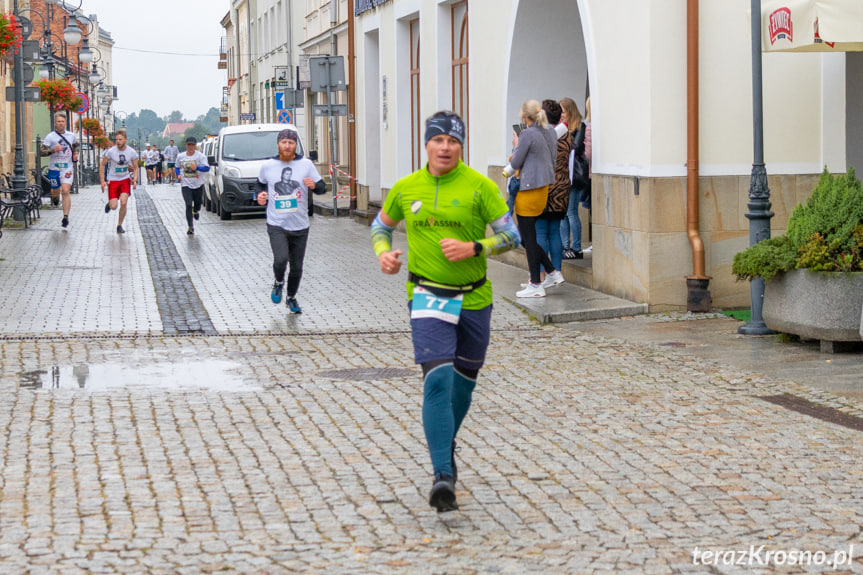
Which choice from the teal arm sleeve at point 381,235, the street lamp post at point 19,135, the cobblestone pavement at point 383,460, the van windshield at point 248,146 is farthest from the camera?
the van windshield at point 248,146

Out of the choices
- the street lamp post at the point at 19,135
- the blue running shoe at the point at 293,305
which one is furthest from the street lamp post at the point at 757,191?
the street lamp post at the point at 19,135

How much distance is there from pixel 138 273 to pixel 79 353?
5.88 m

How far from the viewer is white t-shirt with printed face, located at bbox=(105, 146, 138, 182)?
21562 millimetres

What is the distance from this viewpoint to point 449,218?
5746 millimetres

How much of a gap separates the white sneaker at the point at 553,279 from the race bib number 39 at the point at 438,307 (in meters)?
7.82

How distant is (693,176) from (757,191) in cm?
144

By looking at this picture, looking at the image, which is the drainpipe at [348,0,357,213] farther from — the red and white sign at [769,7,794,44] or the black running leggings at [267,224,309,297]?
the red and white sign at [769,7,794,44]

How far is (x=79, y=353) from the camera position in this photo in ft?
33.2

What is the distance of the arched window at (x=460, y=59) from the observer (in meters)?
19.7

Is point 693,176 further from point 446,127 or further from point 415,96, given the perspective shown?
point 415,96

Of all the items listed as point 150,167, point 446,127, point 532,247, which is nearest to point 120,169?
point 532,247

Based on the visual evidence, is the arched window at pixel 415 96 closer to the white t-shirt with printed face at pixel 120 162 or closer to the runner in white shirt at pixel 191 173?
the runner in white shirt at pixel 191 173

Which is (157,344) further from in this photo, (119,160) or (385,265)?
(119,160)

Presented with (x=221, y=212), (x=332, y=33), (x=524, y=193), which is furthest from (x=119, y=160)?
(x=332, y=33)
